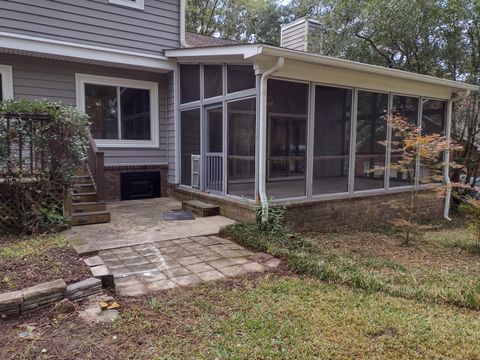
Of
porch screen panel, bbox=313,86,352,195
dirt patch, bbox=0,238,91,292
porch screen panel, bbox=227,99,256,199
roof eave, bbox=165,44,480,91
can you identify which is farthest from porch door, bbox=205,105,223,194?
dirt patch, bbox=0,238,91,292

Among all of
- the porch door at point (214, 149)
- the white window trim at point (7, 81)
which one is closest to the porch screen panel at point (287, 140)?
the porch door at point (214, 149)

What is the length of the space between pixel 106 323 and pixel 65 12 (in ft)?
20.9

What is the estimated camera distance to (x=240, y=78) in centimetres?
612

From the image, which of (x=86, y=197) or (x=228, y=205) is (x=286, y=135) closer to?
(x=228, y=205)

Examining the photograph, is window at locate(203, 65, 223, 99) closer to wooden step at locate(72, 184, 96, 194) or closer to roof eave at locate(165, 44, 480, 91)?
roof eave at locate(165, 44, 480, 91)

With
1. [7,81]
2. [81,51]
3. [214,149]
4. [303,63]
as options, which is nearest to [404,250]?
[303,63]

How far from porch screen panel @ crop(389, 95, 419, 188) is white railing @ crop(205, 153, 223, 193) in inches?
147

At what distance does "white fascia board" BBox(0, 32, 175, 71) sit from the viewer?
6258 mm

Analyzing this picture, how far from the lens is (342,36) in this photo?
35.7 ft

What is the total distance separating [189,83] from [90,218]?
3.63 meters

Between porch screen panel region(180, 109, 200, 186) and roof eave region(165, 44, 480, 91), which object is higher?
roof eave region(165, 44, 480, 91)

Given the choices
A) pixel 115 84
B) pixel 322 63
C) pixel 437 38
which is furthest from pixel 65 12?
pixel 437 38

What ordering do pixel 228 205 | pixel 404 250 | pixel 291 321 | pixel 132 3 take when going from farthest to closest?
pixel 132 3
pixel 228 205
pixel 404 250
pixel 291 321

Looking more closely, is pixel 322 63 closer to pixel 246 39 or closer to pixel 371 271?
pixel 371 271
